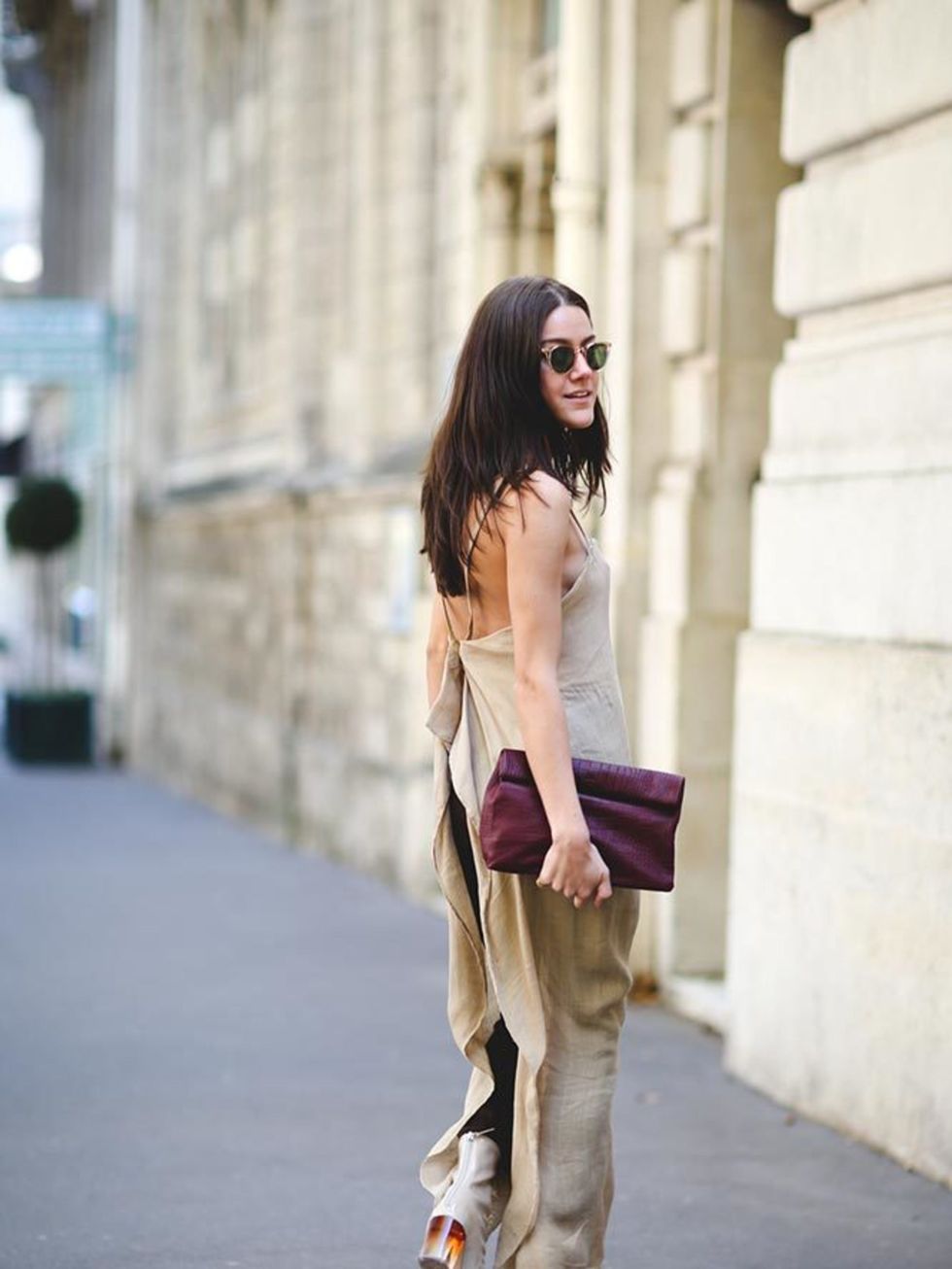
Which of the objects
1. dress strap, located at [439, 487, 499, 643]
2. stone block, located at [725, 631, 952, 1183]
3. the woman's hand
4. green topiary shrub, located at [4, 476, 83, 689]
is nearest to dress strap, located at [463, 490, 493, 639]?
dress strap, located at [439, 487, 499, 643]

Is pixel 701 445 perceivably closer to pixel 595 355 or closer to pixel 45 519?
pixel 595 355

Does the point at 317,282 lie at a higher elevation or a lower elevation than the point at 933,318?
higher

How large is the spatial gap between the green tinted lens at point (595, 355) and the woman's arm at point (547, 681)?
0.26 meters

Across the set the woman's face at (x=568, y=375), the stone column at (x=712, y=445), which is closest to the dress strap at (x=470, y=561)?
the woman's face at (x=568, y=375)

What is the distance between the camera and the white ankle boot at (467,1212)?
4078mm

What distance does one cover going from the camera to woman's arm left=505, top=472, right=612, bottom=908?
3.88m

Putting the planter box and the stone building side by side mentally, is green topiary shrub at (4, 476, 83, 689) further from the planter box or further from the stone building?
the stone building

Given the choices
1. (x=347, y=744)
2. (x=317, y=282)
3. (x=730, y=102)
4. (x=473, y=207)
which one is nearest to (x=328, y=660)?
(x=347, y=744)

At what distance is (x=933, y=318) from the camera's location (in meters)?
6.00

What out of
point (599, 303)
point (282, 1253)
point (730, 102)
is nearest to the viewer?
point (282, 1253)

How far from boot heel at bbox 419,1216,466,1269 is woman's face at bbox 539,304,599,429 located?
4.72ft

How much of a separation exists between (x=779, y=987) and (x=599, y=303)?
3443mm

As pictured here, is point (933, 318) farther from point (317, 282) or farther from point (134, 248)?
point (134, 248)

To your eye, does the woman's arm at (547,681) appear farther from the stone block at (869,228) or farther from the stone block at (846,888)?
the stone block at (869,228)
